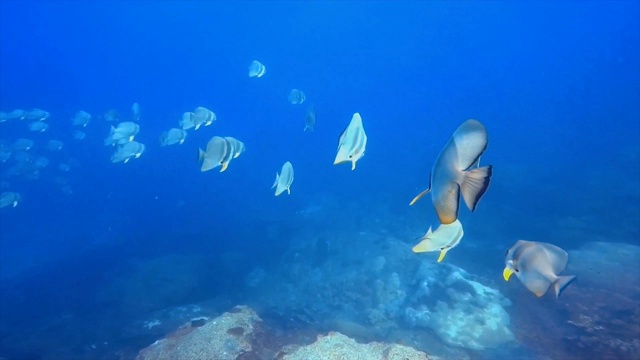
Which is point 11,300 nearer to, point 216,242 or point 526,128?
point 216,242

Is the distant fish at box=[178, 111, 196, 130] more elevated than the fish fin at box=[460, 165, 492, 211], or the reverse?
the distant fish at box=[178, 111, 196, 130]

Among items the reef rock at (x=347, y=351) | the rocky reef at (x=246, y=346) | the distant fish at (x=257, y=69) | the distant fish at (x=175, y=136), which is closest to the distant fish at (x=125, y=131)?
the distant fish at (x=175, y=136)

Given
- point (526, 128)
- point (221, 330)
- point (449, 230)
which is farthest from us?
A: point (526, 128)

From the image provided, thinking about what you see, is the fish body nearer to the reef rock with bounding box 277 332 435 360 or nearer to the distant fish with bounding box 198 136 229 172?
the distant fish with bounding box 198 136 229 172

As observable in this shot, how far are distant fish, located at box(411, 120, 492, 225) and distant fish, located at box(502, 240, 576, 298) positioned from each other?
2.03 m

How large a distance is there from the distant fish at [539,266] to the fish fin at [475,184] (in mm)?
2078

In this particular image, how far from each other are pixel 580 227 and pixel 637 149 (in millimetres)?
16095

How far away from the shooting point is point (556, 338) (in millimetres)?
6969

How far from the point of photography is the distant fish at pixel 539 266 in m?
3.22

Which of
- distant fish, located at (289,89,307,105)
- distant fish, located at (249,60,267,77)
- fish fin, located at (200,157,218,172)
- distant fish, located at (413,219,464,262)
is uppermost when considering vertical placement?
distant fish, located at (249,60,267,77)

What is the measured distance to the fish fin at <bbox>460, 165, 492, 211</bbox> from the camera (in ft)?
4.97

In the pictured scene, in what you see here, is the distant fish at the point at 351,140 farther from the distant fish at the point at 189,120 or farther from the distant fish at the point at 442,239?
the distant fish at the point at 189,120

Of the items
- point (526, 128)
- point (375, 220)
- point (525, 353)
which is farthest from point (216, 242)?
point (526, 128)

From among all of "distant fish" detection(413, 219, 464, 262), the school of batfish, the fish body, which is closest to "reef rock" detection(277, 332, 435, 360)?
the school of batfish
